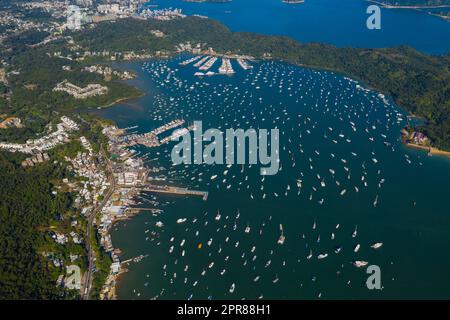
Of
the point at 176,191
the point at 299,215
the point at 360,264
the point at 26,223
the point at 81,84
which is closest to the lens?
the point at 360,264

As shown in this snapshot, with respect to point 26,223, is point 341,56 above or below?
above

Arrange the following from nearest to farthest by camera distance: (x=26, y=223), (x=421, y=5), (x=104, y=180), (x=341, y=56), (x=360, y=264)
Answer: (x=360, y=264) < (x=26, y=223) < (x=104, y=180) < (x=341, y=56) < (x=421, y=5)

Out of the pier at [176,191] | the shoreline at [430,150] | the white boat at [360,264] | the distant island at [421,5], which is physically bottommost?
the white boat at [360,264]

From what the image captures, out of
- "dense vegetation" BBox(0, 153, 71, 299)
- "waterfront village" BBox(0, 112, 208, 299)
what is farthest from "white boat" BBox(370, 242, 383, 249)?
"dense vegetation" BBox(0, 153, 71, 299)

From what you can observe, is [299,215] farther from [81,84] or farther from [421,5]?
[421,5]

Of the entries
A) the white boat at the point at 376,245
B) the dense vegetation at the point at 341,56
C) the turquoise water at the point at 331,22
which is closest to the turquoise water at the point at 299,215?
the white boat at the point at 376,245

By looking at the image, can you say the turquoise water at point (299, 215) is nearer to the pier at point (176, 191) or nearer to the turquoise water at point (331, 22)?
the pier at point (176, 191)

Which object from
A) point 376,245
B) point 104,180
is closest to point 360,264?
point 376,245

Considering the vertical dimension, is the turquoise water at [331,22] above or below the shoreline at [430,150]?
above
